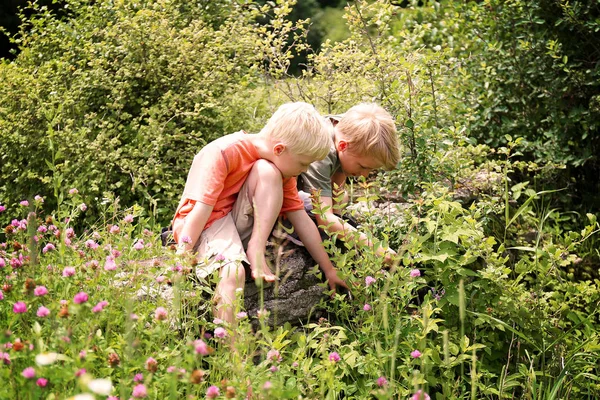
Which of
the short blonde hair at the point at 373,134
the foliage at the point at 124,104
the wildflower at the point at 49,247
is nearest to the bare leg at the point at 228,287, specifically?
the wildflower at the point at 49,247

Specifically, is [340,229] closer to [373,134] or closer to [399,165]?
[373,134]

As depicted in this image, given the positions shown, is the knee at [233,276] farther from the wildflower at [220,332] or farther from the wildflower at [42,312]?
the wildflower at [42,312]

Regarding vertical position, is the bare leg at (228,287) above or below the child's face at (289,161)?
below

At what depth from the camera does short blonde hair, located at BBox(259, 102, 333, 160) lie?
9.18ft

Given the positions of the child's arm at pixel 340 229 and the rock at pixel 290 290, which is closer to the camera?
the child's arm at pixel 340 229

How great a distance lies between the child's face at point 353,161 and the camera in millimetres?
3199

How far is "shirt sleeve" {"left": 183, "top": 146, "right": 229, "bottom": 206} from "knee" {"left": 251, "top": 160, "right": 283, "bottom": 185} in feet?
0.44

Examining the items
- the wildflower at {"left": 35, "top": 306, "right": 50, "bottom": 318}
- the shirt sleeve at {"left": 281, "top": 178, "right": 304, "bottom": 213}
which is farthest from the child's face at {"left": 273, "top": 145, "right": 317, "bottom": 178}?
the wildflower at {"left": 35, "top": 306, "right": 50, "bottom": 318}

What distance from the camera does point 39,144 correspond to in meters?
4.17

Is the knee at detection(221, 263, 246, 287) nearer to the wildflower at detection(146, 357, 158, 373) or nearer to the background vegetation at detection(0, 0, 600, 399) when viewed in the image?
the background vegetation at detection(0, 0, 600, 399)

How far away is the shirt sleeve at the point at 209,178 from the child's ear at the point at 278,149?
0.21 metres

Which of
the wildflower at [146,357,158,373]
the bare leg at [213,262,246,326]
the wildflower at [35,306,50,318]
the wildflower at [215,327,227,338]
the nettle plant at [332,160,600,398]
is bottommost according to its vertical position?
the nettle plant at [332,160,600,398]

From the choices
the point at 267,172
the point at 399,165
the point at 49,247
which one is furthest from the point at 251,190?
the point at 399,165

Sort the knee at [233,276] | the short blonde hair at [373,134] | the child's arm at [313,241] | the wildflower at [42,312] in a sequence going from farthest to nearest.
→ the short blonde hair at [373,134] → the child's arm at [313,241] → the knee at [233,276] → the wildflower at [42,312]
